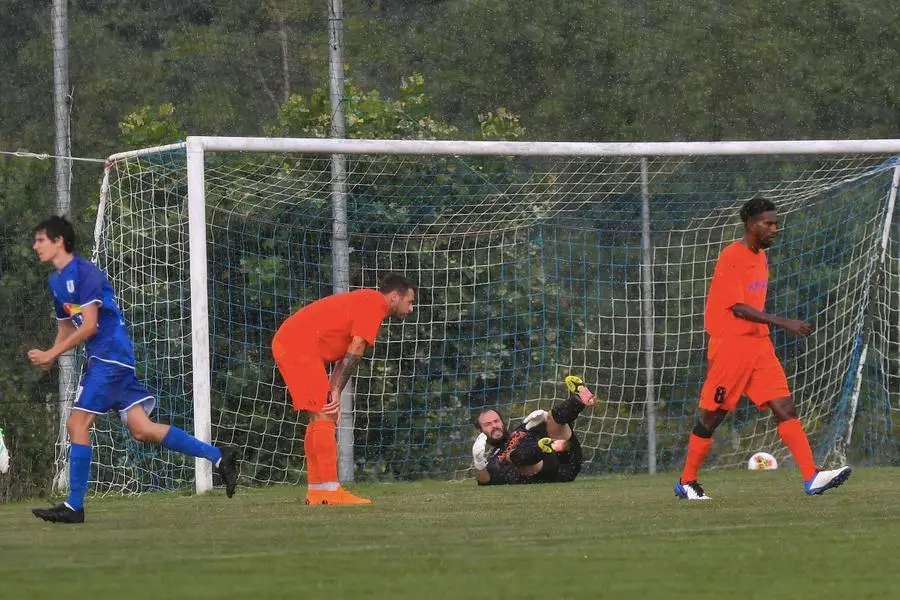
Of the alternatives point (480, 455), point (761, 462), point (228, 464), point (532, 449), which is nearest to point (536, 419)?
point (532, 449)

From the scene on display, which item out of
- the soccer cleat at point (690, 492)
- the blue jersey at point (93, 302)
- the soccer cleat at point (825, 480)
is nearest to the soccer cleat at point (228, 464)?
the blue jersey at point (93, 302)

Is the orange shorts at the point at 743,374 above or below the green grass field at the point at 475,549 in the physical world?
above

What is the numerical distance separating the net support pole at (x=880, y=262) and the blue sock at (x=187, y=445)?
25.3 feet

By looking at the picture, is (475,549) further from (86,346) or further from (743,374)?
(743,374)

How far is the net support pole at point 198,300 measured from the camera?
494 inches

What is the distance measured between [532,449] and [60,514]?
4664mm

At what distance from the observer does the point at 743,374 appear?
10047mm

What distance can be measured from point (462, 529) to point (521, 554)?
1.36 metres

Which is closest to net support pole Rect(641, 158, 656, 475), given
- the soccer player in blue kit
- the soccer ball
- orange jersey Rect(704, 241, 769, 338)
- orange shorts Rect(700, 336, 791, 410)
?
the soccer ball

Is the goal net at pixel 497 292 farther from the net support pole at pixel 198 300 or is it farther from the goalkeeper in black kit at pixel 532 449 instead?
the goalkeeper in black kit at pixel 532 449

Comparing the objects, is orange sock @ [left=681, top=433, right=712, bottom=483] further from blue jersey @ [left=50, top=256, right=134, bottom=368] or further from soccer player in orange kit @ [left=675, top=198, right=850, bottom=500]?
blue jersey @ [left=50, top=256, right=134, bottom=368]

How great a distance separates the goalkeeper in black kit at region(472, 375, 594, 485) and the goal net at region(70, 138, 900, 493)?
71.5 inches

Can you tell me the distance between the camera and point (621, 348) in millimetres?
16812

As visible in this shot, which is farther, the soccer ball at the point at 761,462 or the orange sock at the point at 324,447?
the soccer ball at the point at 761,462
